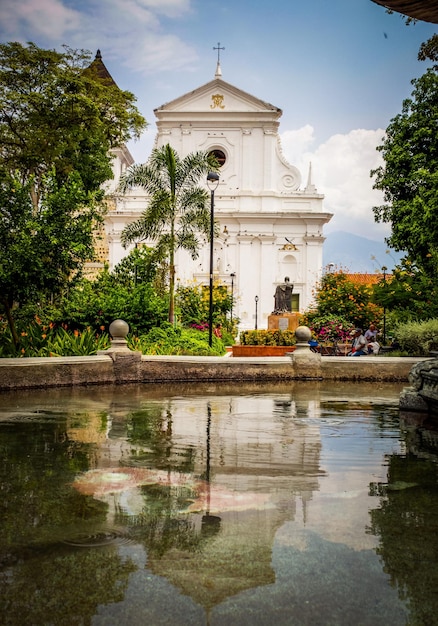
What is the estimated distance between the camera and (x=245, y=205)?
44.7 metres

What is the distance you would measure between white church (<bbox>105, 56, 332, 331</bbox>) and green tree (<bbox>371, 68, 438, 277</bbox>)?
66.7 feet

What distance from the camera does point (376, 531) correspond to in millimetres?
3443

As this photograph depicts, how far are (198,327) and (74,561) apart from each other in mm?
17062

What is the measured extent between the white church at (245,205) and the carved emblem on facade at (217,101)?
0.07 meters

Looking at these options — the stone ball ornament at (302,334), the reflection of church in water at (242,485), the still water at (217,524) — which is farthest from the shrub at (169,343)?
the still water at (217,524)

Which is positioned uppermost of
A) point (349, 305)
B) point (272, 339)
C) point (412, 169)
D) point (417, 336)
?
point (412, 169)

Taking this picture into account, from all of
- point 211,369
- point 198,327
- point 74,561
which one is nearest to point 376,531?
point 74,561

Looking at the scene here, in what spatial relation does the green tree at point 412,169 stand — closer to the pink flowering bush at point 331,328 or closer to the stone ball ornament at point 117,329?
the pink flowering bush at point 331,328

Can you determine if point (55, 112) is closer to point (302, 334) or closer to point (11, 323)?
point (11, 323)

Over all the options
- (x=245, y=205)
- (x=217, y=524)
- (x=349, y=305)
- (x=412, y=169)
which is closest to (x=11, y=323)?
(x=217, y=524)

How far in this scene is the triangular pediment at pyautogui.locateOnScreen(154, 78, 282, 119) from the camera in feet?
145

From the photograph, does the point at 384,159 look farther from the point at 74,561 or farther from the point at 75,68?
the point at 74,561

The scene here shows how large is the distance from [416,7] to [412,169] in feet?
68.5

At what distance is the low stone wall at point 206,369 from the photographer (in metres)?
10.6
